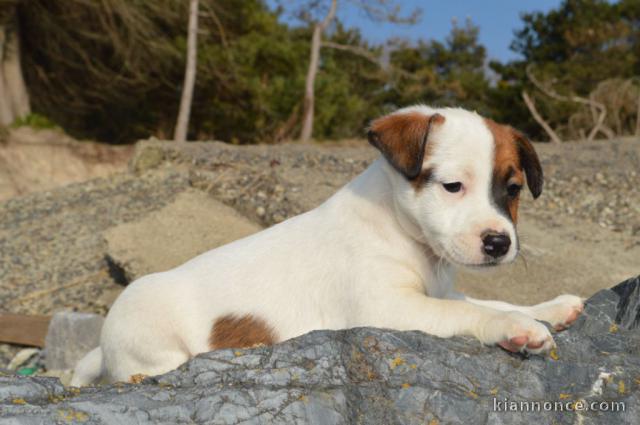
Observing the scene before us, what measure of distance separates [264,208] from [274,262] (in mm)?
5100

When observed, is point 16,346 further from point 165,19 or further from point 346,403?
point 165,19

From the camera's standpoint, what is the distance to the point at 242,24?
2828 cm

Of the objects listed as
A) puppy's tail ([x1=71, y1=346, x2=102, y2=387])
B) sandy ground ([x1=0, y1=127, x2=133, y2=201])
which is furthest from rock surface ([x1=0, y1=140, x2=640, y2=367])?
sandy ground ([x1=0, y1=127, x2=133, y2=201])

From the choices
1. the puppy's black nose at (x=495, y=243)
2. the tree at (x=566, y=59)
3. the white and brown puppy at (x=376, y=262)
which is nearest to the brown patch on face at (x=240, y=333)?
the white and brown puppy at (x=376, y=262)

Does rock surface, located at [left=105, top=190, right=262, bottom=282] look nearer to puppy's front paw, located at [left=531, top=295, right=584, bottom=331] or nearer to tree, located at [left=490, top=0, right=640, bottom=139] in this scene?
puppy's front paw, located at [left=531, top=295, right=584, bottom=331]

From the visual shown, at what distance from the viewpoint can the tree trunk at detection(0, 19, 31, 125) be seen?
26.3 m

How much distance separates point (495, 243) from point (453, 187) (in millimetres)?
410

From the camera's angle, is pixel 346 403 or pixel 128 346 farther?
pixel 128 346

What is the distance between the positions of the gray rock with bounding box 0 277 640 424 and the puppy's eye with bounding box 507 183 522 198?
0.87 meters

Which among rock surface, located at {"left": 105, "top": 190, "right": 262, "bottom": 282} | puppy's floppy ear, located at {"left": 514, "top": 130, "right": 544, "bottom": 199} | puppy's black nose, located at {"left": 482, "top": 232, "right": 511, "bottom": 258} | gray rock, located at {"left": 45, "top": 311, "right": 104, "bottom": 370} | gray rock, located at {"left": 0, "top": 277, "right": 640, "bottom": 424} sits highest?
puppy's floppy ear, located at {"left": 514, "top": 130, "right": 544, "bottom": 199}

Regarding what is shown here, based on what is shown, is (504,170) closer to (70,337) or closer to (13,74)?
(70,337)

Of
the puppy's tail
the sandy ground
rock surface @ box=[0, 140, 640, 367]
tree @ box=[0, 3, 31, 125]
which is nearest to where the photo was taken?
the puppy's tail

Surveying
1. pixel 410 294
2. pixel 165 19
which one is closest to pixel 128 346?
pixel 410 294

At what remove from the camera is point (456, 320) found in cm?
356
